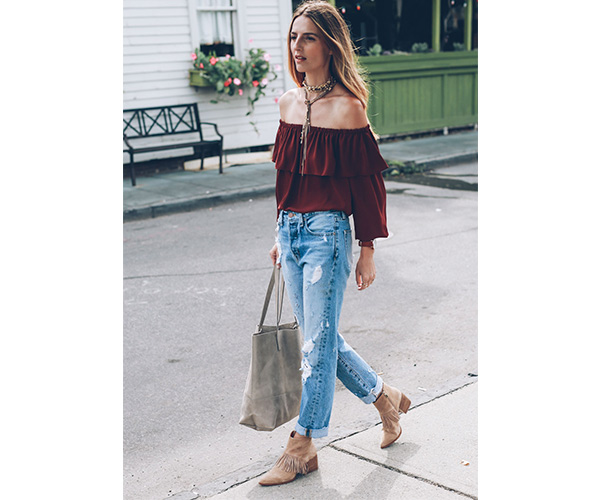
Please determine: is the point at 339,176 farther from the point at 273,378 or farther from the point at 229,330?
the point at 229,330

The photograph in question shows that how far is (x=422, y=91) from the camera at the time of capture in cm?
1638

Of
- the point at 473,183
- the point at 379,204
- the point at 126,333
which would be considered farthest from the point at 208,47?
the point at 379,204

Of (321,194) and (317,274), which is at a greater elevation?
(321,194)

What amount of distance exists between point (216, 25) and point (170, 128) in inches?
77.2

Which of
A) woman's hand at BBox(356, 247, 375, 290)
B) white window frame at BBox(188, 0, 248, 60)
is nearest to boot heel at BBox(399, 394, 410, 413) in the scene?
woman's hand at BBox(356, 247, 375, 290)

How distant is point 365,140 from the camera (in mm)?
3062

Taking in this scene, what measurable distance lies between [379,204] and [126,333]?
2909mm

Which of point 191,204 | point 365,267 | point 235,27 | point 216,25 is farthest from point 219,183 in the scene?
point 365,267

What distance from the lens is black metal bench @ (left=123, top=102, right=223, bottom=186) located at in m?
12.0

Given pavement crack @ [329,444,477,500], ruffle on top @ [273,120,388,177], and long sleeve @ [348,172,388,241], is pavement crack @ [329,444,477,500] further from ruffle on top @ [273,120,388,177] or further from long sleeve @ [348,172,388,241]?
ruffle on top @ [273,120,388,177]

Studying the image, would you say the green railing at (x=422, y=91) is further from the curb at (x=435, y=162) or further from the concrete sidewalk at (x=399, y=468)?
the concrete sidewalk at (x=399, y=468)

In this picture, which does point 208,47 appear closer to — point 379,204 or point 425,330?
point 425,330

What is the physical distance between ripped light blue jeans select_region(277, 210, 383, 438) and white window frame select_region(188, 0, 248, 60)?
1017 cm

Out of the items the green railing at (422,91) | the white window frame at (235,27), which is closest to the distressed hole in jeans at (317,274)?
the white window frame at (235,27)
